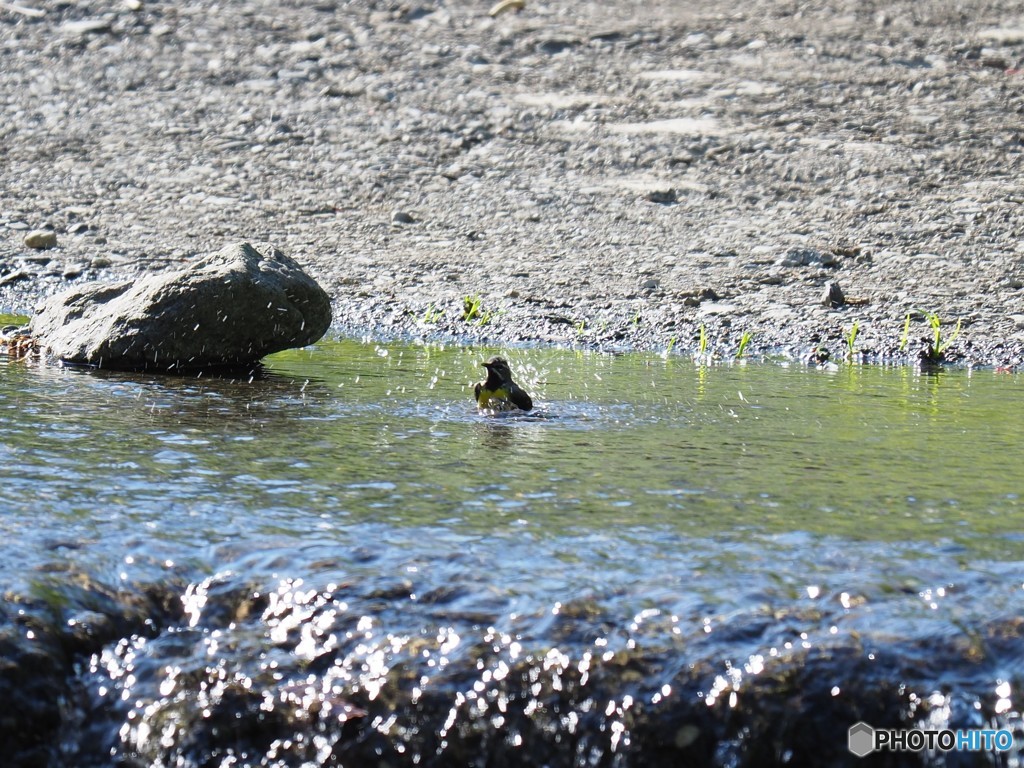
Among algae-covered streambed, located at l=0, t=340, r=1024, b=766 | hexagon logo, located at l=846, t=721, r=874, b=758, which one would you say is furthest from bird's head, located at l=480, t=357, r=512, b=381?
hexagon logo, located at l=846, t=721, r=874, b=758

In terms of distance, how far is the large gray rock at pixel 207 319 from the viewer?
26.9ft

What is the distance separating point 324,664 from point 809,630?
1252 millimetres

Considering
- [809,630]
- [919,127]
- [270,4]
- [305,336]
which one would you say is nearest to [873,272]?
[919,127]

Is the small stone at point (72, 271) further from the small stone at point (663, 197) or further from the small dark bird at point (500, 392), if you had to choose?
the small dark bird at point (500, 392)

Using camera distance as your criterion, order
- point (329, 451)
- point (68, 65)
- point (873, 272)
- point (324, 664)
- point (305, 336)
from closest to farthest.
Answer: point (324, 664) < point (329, 451) < point (305, 336) < point (873, 272) < point (68, 65)

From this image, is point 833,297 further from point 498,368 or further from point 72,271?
point 72,271

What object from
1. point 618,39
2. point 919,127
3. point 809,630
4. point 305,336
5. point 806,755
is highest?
point 618,39

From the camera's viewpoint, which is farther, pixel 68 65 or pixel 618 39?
pixel 68 65

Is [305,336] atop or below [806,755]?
atop

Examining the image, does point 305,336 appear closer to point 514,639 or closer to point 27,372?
point 27,372

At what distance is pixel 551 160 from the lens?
47.0 ft

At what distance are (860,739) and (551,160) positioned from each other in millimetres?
11693

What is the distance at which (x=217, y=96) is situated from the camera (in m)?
16.4

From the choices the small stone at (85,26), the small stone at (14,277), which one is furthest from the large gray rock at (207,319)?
the small stone at (85,26)
